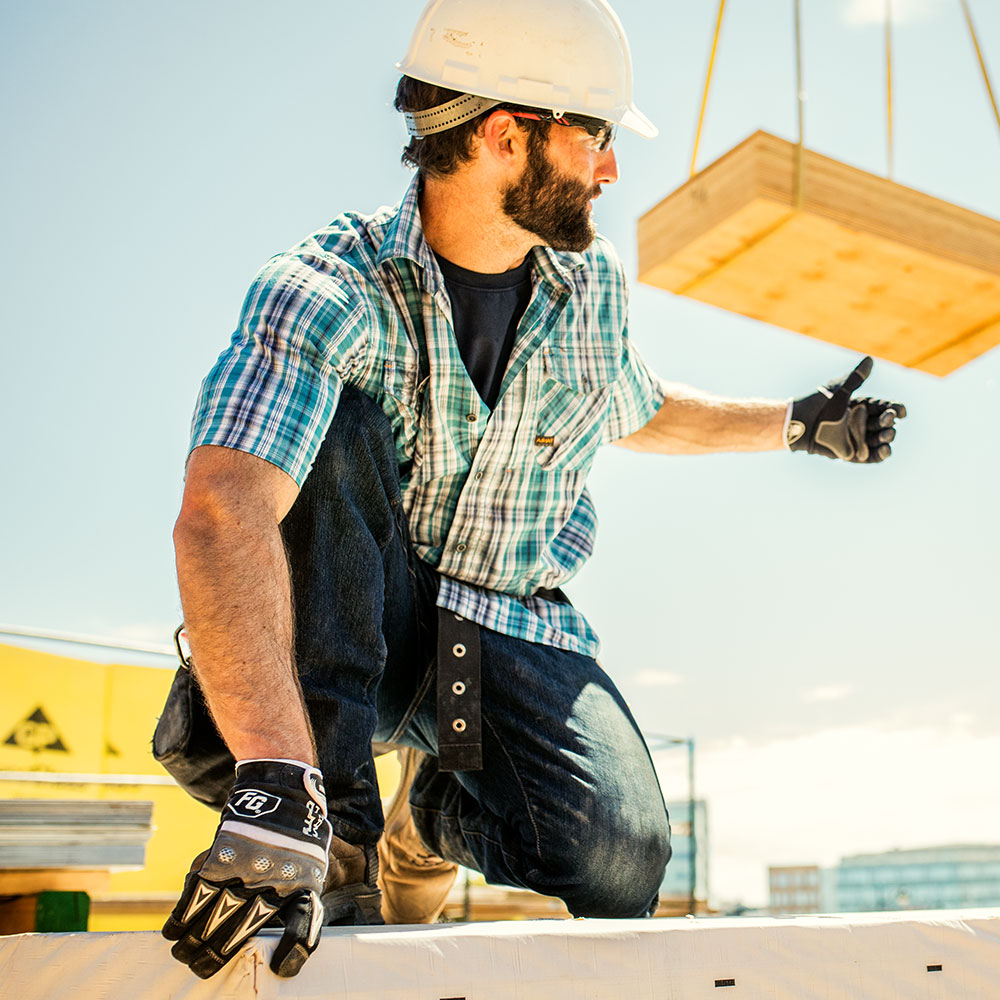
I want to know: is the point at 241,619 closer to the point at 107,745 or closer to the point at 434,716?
the point at 434,716

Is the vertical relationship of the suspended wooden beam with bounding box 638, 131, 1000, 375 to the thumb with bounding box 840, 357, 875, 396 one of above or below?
above

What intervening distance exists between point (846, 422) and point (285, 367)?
1453 millimetres

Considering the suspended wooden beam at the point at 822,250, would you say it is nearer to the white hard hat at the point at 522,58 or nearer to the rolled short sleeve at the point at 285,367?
the white hard hat at the point at 522,58

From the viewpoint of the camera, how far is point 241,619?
4.47ft

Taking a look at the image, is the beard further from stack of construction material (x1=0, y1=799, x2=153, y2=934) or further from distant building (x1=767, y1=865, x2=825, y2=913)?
distant building (x1=767, y1=865, x2=825, y2=913)

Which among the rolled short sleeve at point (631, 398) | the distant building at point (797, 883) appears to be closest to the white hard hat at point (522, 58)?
the rolled short sleeve at point (631, 398)

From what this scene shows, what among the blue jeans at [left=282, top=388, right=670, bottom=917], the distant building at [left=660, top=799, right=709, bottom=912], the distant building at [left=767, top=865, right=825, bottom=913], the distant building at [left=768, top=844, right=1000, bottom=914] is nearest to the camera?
the blue jeans at [left=282, top=388, right=670, bottom=917]

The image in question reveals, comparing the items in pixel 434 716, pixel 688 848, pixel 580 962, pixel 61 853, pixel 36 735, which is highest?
pixel 434 716

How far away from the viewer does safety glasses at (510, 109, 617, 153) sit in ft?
7.18

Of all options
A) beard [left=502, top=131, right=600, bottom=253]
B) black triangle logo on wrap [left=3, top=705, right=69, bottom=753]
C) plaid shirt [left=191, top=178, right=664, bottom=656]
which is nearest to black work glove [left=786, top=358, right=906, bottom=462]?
plaid shirt [left=191, top=178, right=664, bottom=656]

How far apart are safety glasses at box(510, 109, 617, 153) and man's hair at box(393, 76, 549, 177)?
0.01m

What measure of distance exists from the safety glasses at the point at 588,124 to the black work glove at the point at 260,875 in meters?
1.46

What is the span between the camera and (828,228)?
2.39m

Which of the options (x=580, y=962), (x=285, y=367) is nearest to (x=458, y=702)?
(x=285, y=367)
